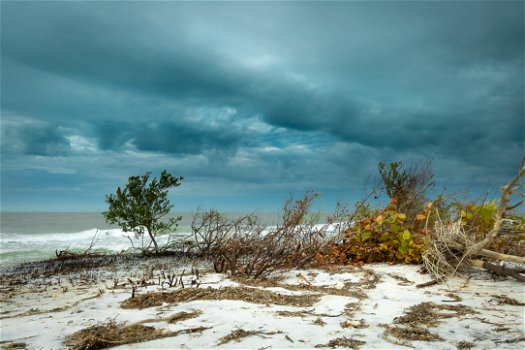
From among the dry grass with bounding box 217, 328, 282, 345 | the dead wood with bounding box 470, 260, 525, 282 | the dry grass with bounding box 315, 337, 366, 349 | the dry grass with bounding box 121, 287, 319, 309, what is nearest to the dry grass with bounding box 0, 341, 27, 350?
the dry grass with bounding box 121, 287, 319, 309

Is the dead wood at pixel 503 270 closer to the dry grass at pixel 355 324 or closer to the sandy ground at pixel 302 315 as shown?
the sandy ground at pixel 302 315

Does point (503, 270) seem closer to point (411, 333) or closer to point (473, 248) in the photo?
point (473, 248)

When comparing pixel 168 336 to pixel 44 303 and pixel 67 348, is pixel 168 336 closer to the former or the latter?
pixel 67 348

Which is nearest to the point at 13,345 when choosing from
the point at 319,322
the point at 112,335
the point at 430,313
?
the point at 112,335

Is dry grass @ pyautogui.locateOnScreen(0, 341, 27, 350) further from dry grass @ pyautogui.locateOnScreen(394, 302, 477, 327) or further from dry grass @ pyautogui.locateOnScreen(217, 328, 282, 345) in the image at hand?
dry grass @ pyautogui.locateOnScreen(394, 302, 477, 327)

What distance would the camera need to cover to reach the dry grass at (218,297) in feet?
15.9

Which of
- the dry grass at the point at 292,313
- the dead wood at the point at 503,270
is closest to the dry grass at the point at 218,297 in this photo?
the dry grass at the point at 292,313

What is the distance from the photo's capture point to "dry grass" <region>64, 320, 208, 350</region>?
3365mm

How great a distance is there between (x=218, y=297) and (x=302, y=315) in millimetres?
1277

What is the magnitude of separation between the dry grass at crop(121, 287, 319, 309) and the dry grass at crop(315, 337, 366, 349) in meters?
1.38

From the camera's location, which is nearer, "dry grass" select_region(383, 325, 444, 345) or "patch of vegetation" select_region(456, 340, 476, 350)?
"patch of vegetation" select_region(456, 340, 476, 350)

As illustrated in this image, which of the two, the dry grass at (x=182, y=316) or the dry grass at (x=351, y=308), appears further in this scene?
the dry grass at (x=351, y=308)

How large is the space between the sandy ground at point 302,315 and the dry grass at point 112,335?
5 centimetres

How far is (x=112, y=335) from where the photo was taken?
3602 millimetres
